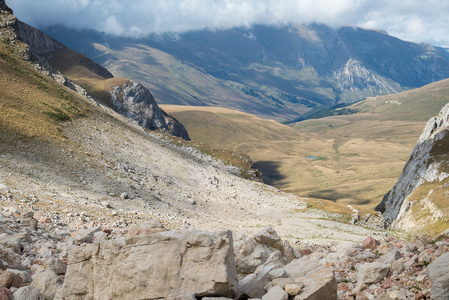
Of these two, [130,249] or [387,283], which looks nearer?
[130,249]

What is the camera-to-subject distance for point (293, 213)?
6400 centimetres

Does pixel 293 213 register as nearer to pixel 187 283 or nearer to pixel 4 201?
pixel 4 201

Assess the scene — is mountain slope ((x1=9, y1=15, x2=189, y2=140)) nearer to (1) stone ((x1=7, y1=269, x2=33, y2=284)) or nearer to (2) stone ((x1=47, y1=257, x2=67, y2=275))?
(2) stone ((x1=47, y1=257, x2=67, y2=275))

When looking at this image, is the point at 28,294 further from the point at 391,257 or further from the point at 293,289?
the point at 391,257

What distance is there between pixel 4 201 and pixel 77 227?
6.29 metres

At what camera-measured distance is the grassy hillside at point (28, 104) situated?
49375 mm

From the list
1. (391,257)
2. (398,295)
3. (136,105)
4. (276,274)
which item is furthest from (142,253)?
(136,105)

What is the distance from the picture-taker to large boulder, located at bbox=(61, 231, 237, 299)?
1209cm

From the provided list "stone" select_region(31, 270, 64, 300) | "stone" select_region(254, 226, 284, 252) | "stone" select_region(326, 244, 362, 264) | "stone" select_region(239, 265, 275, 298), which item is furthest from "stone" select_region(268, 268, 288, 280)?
"stone" select_region(31, 270, 64, 300)

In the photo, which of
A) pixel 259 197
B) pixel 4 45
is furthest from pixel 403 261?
pixel 4 45

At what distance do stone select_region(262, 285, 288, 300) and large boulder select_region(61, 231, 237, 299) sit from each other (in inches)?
45.5

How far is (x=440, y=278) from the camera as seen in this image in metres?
11.4

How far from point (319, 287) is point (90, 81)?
513 feet

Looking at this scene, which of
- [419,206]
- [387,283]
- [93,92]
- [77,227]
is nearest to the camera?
[387,283]
